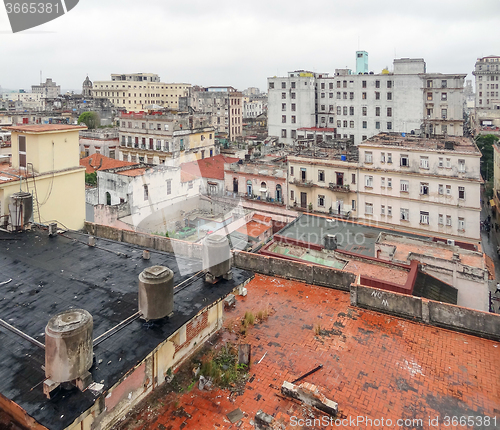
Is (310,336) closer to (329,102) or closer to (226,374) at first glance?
(226,374)

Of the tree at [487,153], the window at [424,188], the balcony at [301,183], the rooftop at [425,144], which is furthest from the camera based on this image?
the tree at [487,153]

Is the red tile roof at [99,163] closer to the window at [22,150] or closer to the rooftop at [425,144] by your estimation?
the rooftop at [425,144]

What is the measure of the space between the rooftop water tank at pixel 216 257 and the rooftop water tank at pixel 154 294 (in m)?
2.00

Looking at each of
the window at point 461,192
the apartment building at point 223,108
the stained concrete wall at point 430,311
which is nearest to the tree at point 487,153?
the window at point 461,192

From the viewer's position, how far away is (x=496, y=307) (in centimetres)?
2842

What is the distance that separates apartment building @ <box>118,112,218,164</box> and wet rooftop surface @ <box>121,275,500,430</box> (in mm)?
45027

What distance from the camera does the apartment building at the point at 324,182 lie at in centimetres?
3888

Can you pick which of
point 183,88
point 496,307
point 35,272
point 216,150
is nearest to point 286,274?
point 35,272

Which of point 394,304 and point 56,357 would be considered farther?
point 394,304

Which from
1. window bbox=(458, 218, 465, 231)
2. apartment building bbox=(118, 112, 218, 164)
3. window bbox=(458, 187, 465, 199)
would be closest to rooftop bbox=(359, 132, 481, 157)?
window bbox=(458, 187, 465, 199)

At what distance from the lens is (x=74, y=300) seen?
31.7ft

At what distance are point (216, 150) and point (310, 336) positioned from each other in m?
52.7

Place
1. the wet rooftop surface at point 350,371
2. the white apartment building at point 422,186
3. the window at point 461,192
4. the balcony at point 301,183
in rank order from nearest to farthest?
the wet rooftop surface at point 350,371
the white apartment building at point 422,186
the window at point 461,192
the balcony at point 301,183

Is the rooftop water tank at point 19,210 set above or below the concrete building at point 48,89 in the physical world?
below
